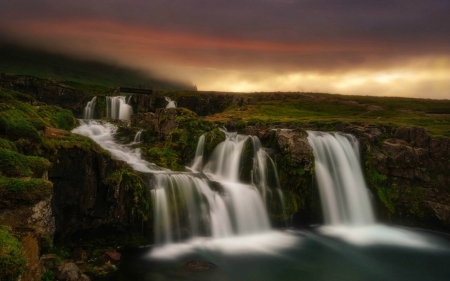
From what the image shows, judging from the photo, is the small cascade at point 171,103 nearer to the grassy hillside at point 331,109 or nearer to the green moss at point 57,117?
the grassy hillside at point 331,109

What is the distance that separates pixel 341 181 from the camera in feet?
81.5

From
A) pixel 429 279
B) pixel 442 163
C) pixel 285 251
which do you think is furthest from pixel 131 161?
pixel 442 163

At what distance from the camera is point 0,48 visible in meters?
143

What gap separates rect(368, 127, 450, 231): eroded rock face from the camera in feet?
77.2

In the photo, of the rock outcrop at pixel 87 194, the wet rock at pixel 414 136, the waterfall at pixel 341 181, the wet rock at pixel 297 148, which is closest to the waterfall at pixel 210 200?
the wet rock at pixel 297 148

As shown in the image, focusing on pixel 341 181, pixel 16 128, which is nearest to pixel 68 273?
pixel 16 128

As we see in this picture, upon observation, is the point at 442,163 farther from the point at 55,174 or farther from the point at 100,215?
the point at 55,174

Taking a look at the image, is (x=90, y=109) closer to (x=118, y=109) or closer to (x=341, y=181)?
(x=118, y=109)

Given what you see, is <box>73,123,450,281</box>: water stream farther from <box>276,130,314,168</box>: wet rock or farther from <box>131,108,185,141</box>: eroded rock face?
<box>131,108,185,141</box>: eroded rock face

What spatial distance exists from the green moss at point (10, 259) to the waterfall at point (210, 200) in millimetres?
10063

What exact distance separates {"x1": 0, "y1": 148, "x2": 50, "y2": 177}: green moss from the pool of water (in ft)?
17.9

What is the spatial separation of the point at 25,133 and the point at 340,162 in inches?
885

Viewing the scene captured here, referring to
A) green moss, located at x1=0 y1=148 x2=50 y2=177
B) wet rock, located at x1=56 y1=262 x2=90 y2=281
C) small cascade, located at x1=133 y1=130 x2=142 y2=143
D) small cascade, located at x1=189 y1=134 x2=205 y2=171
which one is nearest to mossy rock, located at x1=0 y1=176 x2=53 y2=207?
green moss, located at x1=0 y1=148 x2=50 y2=177

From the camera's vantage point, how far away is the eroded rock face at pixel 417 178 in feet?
77.2
